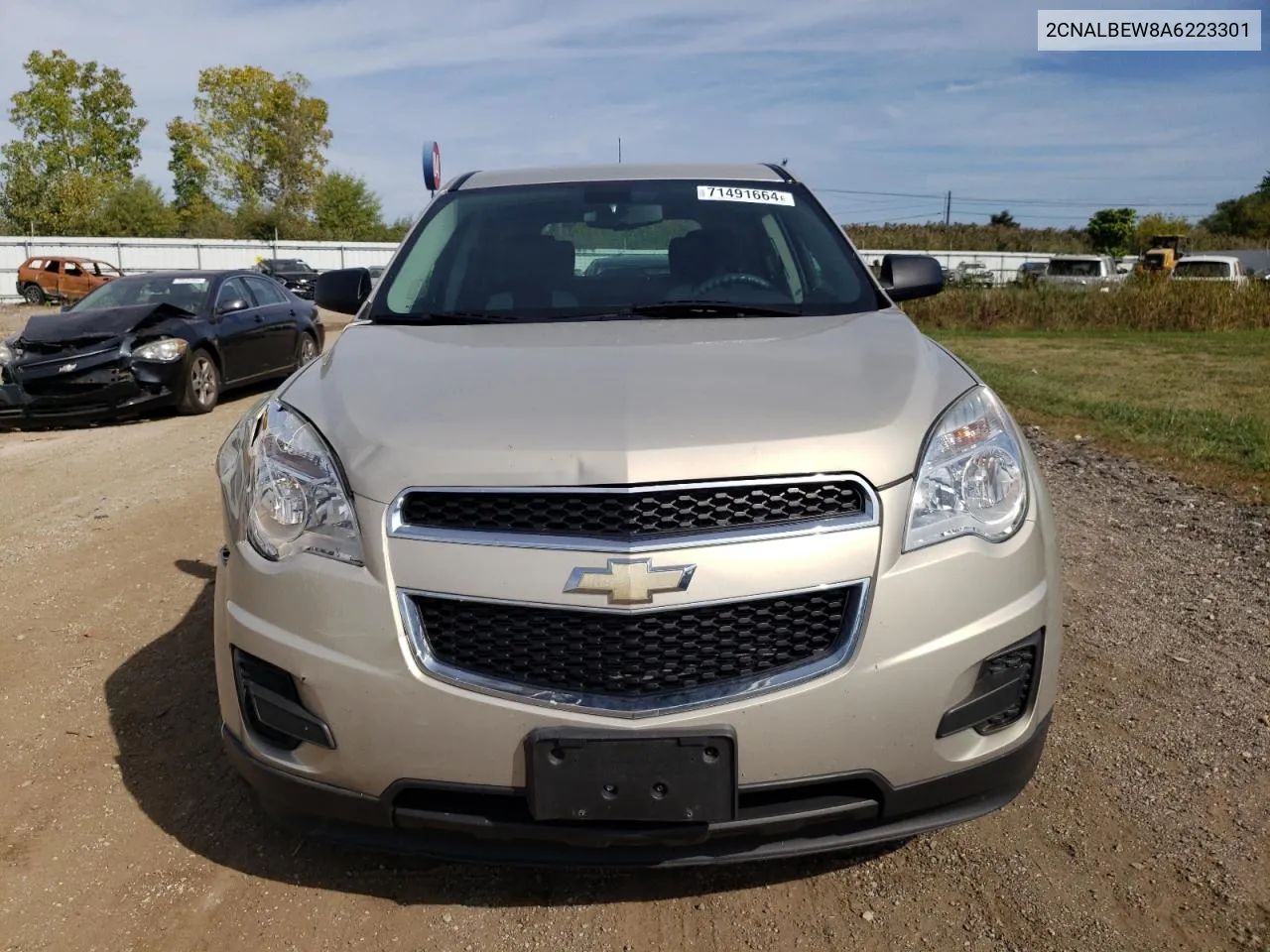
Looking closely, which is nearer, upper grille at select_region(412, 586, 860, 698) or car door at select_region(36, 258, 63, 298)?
upper grille at select_region(412, 586, 860, 698)

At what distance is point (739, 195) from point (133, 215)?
182 feet

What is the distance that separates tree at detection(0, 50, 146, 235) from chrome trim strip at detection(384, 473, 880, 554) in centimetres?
5669

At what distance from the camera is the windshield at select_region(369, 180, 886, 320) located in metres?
3.20

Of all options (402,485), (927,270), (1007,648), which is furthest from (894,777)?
(927,270)

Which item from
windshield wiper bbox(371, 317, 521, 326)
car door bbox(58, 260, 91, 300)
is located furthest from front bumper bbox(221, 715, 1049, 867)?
car door bbox(58, 260, 91, 300)

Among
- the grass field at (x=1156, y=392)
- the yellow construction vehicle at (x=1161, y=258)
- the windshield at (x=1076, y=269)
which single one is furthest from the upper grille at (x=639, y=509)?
the windshield at (x=1076, y=269)

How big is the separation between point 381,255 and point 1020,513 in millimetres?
44248

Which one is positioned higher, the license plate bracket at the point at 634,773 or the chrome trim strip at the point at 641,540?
the chrome trim strip at the point at 641,540

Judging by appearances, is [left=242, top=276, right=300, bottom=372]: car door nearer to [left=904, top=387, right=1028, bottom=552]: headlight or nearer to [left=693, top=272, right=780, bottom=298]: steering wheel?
[left=693, top=272, right=780, bottom=298]: steering wheel

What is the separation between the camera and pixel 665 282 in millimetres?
3299

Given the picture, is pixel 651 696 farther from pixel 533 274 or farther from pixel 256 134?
pixel 256 134

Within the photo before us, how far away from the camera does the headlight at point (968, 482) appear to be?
82.9 inches

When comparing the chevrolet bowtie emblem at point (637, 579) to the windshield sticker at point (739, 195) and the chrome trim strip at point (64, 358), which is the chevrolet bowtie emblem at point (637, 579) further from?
the chrome trim strip at point (64, 358)

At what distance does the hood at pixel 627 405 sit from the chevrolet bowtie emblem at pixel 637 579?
16 cm
